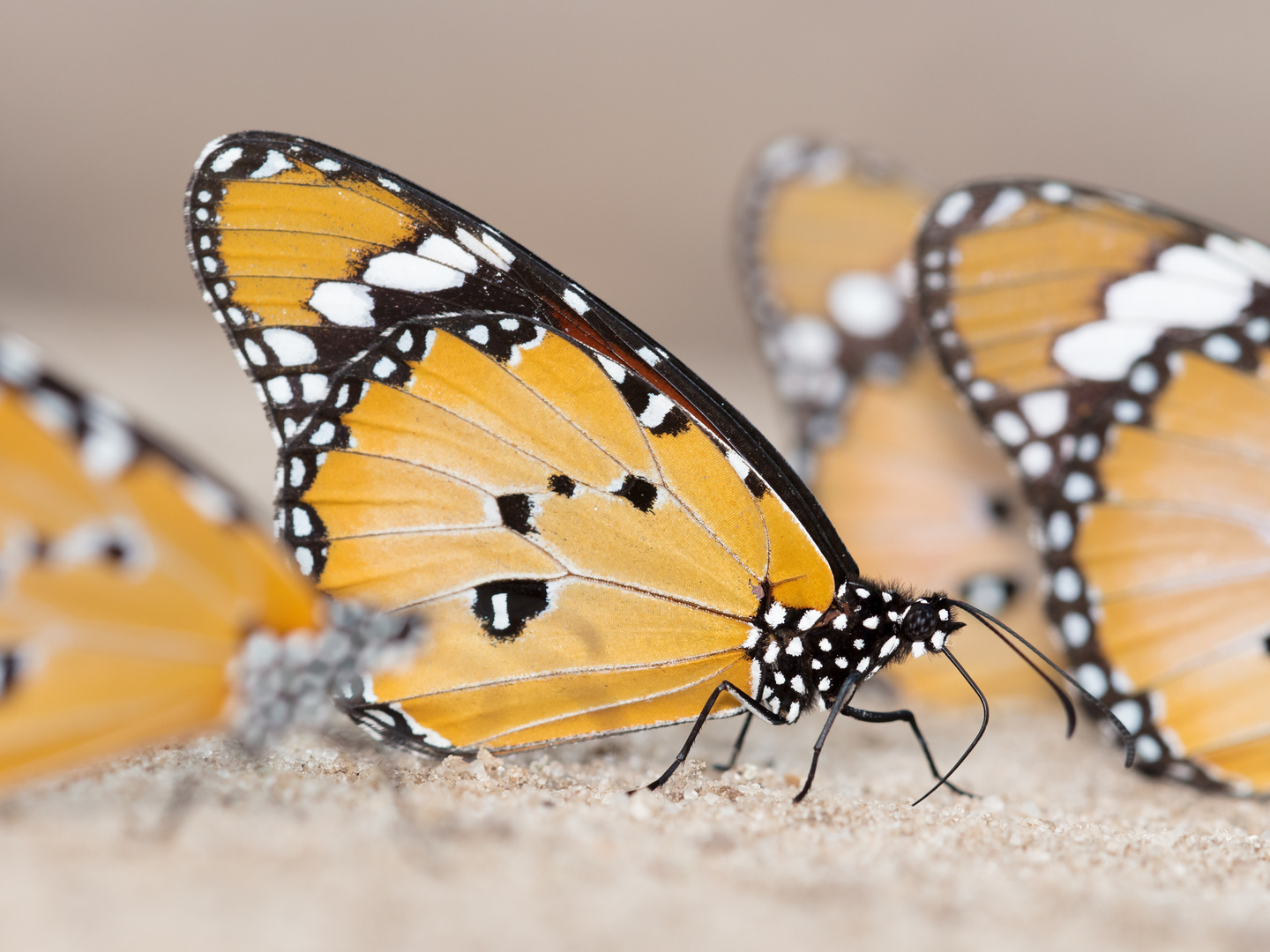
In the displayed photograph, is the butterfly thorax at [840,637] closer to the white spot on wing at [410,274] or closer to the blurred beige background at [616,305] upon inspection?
the blurred beige background at [616,305]

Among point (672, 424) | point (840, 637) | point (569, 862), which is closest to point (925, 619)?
point (840, 637)

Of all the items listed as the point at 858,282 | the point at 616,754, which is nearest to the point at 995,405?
the point at 858,282

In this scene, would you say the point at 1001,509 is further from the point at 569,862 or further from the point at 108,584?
the point at 108,584

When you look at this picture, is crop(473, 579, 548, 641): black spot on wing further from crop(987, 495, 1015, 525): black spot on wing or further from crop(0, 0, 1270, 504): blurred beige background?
crop(0, 0, 1270, 504): blurred beige background

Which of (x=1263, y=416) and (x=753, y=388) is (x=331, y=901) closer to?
(x=1263, y=416)

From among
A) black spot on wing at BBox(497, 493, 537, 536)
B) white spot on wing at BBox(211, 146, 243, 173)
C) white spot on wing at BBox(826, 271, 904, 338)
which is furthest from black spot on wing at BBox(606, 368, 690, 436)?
white spot on wing at BBox(826, 271, 904, 338)

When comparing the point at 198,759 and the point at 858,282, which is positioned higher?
the point at 858,282
